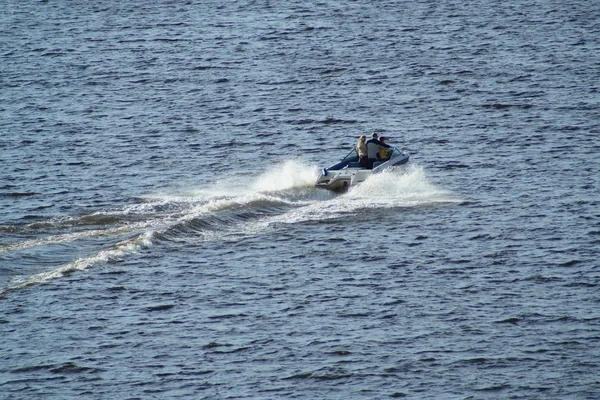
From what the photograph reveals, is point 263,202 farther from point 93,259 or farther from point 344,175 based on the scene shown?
point 93,259

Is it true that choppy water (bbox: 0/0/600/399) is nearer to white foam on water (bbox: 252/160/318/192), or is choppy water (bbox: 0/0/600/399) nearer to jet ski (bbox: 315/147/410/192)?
white foam on water (bbox: 252/160/318/192)

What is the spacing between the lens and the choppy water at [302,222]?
26.0 meters

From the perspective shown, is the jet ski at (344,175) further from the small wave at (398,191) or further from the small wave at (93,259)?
the small wave at (93,259)

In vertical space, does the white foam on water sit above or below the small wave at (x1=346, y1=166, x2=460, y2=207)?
above

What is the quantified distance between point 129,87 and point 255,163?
1910 cm

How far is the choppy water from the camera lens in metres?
26.0

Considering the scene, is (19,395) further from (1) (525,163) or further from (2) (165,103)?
(2) (165,103)

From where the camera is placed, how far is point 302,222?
36.1 metres

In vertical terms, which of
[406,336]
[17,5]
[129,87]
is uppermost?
[17,5]

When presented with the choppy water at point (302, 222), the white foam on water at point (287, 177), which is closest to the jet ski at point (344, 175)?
the choppy water at point (302, 222)


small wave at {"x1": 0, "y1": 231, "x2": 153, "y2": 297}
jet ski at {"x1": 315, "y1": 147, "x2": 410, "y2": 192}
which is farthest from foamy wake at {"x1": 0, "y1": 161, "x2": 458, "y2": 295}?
jet ski at {"x1": 315, "y1": 147, "x2": 410, "y2": 192}

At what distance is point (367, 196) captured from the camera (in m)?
38.8

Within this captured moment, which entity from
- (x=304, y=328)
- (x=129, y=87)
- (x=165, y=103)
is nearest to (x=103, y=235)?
(x=304, y=328)

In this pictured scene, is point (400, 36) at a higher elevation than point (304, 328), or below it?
higher
